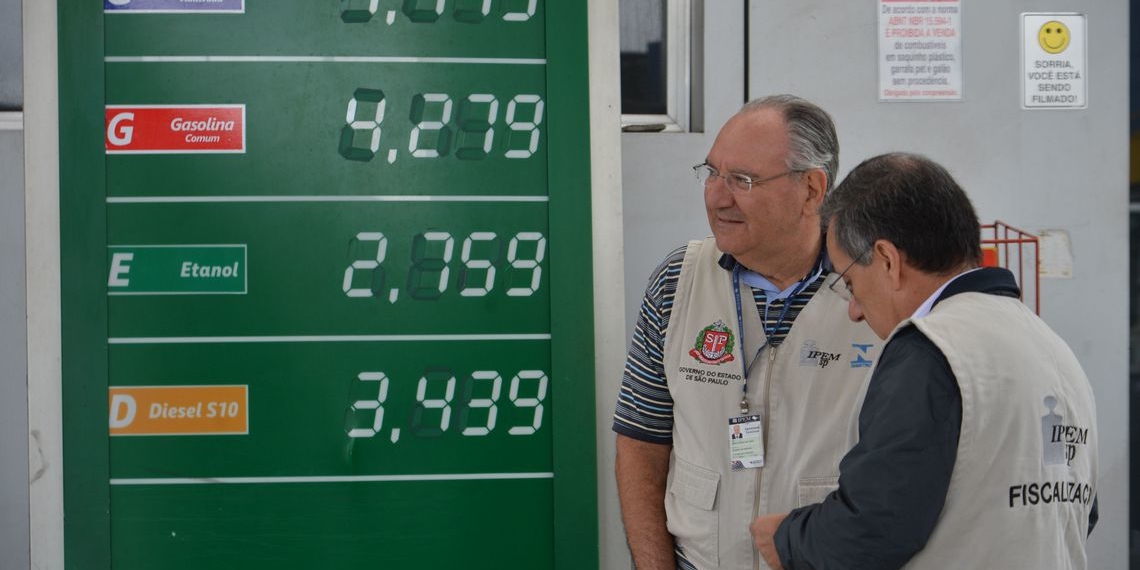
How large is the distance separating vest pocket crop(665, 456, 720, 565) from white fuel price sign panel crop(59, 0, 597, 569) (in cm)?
33

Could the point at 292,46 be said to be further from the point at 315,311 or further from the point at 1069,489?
the point at 1069,489

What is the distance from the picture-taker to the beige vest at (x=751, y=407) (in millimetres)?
1583

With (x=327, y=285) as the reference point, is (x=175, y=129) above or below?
above

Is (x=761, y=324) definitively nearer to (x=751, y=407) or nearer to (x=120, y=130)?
(x=751, y=407)

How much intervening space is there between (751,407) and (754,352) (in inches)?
3.8

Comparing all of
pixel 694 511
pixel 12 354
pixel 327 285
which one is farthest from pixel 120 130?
pixel 694 511

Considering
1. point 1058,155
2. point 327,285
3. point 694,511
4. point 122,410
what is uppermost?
point 1058,155

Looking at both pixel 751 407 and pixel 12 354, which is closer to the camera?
pixel 751 407

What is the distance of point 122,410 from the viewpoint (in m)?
1.97

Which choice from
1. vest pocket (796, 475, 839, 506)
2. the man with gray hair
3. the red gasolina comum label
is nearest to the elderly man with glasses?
vest pocket (796, 475, 839, 506)

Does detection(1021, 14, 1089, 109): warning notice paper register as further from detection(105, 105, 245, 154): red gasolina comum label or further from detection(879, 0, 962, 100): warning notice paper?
detection(105, 105, 245, 154): red gasolina comum label

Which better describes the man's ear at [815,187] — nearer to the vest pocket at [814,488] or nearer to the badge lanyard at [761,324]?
the badge lanyard at [761,324]

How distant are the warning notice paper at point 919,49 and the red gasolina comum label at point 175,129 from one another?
1687 mm

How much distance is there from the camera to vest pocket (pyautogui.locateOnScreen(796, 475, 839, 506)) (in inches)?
61.4
